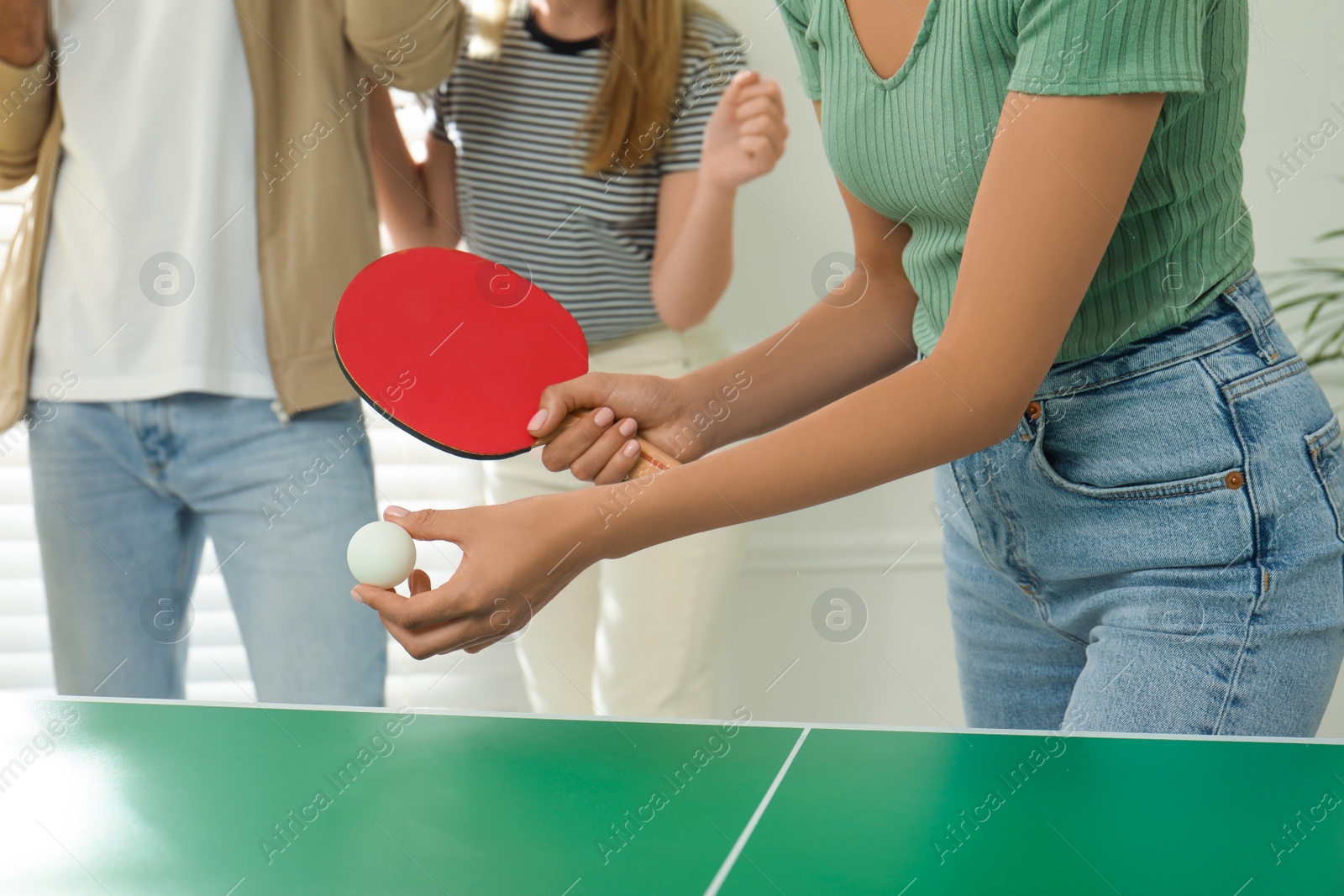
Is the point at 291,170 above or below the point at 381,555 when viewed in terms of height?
above

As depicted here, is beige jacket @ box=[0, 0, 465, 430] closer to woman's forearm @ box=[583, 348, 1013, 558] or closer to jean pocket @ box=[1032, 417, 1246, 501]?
woman's forearm @ box=[583, 348, 1013, 558]

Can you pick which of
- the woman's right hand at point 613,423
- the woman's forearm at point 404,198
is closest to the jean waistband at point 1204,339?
the woman's right hand at point 613,423

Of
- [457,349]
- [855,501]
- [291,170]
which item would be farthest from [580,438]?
[855,501]

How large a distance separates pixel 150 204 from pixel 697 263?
0.78m

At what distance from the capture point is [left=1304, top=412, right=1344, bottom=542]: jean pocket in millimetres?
867

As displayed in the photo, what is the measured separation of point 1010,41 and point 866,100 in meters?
0.14

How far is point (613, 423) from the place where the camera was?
43.7 inches

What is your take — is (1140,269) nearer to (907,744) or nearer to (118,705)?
(907,744)

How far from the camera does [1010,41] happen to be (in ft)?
2.73

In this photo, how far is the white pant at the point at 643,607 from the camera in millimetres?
1858

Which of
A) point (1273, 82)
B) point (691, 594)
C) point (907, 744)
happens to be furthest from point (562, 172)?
point (1273, 82)

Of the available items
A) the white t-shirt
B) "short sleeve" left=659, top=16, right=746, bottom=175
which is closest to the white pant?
"short sleeve" left=659, top=16, right=746, bottom=175

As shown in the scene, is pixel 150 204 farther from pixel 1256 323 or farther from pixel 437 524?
pixel 1256 323

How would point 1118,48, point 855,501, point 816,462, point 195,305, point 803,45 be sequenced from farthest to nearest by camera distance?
point 855,501
point 195,305
point 803,45
point 816,462
point 1118,48
